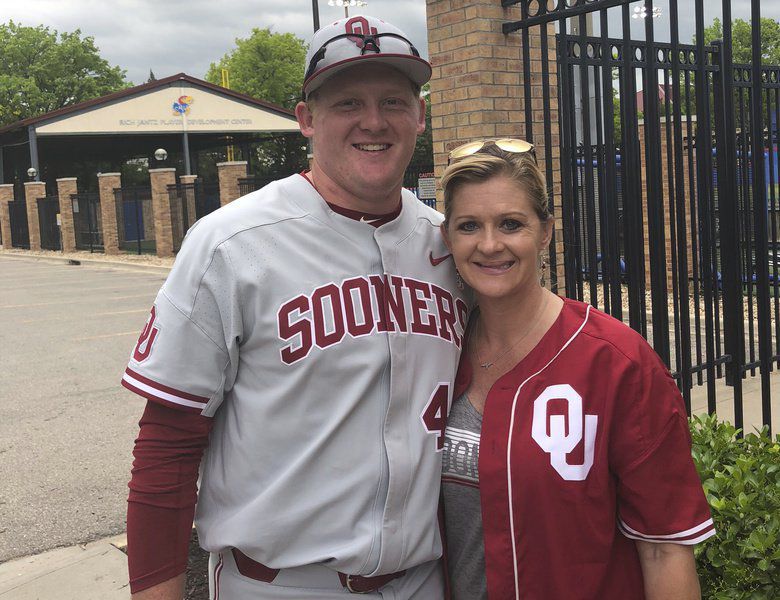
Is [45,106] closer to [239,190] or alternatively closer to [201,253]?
[239,190]

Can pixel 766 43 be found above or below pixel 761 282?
above

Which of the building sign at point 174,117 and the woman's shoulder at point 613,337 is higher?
the building sign at point 174,117

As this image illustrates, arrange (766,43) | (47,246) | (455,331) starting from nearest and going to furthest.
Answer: (455,331)
(47,246)
(766,43)

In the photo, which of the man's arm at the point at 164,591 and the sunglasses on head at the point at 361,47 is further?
the sunglasses on head at the point at 361,47

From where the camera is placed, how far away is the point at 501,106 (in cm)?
505

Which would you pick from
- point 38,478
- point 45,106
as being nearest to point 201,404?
point 38,478

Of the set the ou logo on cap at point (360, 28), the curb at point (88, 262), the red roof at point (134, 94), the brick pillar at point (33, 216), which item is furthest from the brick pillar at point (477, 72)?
the brick pillar at point (33, 216)

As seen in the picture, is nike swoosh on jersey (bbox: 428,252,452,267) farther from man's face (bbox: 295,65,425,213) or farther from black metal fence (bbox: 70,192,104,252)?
black metal fence (bbox: 70,192,104,252)

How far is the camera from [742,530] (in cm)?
251

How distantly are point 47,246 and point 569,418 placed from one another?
33428mm

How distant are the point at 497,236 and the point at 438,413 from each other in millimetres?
444

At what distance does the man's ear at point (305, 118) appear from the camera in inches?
83.0

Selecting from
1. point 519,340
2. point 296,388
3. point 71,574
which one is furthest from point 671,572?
point 71,574

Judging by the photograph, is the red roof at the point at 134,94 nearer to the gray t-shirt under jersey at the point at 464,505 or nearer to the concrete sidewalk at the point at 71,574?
the concrete sidewalk at the point at 71,574
